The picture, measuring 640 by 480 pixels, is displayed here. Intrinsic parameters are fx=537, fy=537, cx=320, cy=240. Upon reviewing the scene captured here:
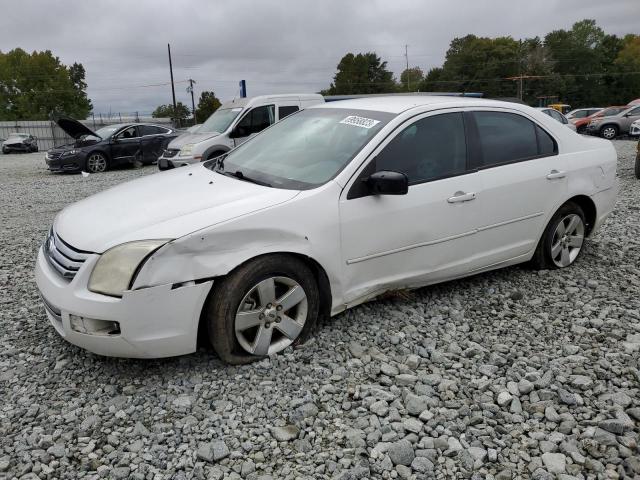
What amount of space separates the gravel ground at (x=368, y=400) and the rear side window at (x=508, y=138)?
1.11 metres

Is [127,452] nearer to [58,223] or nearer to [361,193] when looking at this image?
[58,223]

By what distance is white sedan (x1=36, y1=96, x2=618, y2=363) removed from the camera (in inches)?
114

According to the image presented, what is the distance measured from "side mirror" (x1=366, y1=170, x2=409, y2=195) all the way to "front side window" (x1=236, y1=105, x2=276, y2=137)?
30.3ft

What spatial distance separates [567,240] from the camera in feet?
15.6

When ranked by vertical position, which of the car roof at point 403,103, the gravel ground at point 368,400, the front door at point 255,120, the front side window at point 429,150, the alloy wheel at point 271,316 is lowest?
the gravel ground at point 368,400

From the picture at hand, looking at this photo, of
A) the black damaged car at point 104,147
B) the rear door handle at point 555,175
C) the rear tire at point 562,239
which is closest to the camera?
the rear door handle at point 555,175

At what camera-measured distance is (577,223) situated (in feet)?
15.6

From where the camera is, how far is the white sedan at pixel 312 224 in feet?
9.52

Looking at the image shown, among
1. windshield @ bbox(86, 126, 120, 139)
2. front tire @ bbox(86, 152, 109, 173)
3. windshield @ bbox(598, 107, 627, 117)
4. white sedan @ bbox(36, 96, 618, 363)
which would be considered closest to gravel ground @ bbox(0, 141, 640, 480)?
white sedan @ bbox(36, 96, 618, 363)

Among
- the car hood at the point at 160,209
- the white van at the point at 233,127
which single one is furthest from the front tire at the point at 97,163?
the car hood at the point at 160,209

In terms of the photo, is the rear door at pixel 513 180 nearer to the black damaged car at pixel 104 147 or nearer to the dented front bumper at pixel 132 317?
the dented front bumper at pixel 132 317

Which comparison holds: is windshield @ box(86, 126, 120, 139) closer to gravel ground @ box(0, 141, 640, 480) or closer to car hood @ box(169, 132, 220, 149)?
car hood @ box(169, 132, 220, 149)

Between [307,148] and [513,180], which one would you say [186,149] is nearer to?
[307,148]

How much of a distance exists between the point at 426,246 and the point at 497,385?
109 centimetres
